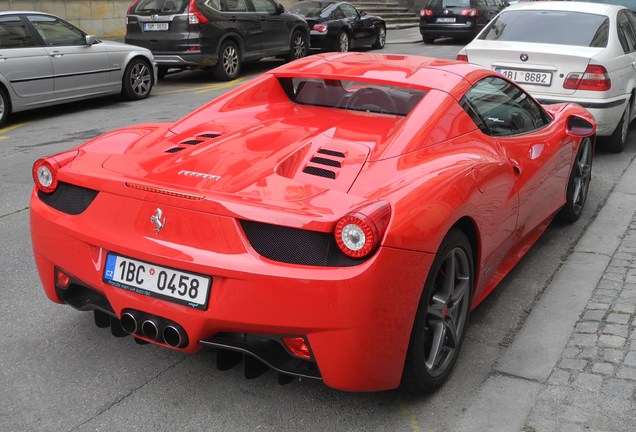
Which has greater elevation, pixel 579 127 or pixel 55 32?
pixel 579 127

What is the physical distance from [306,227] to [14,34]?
855cm

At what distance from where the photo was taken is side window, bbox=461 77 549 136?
3.97 meters

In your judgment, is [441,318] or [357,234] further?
[441,318]

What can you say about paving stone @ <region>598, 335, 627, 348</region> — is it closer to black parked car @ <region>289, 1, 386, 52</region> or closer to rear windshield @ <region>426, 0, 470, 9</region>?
black parked car @ <region>289, 1, 386, 52</region>

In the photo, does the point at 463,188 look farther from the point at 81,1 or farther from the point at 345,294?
the point at 81,1

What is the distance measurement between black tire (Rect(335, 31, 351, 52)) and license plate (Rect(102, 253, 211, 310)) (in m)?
15.3

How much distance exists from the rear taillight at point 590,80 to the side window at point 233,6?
817 cm

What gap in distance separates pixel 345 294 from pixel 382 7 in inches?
1102

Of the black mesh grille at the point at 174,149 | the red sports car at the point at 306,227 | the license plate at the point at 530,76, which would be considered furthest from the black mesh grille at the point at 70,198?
the license plate at the point at 530,76

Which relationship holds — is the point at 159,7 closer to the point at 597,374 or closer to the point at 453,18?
the point at 453,18

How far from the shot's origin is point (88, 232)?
3111 millimetres

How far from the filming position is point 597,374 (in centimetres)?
344

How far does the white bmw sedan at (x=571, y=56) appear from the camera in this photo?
288 inches

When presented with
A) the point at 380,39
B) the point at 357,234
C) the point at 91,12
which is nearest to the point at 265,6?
the point at 380,39
